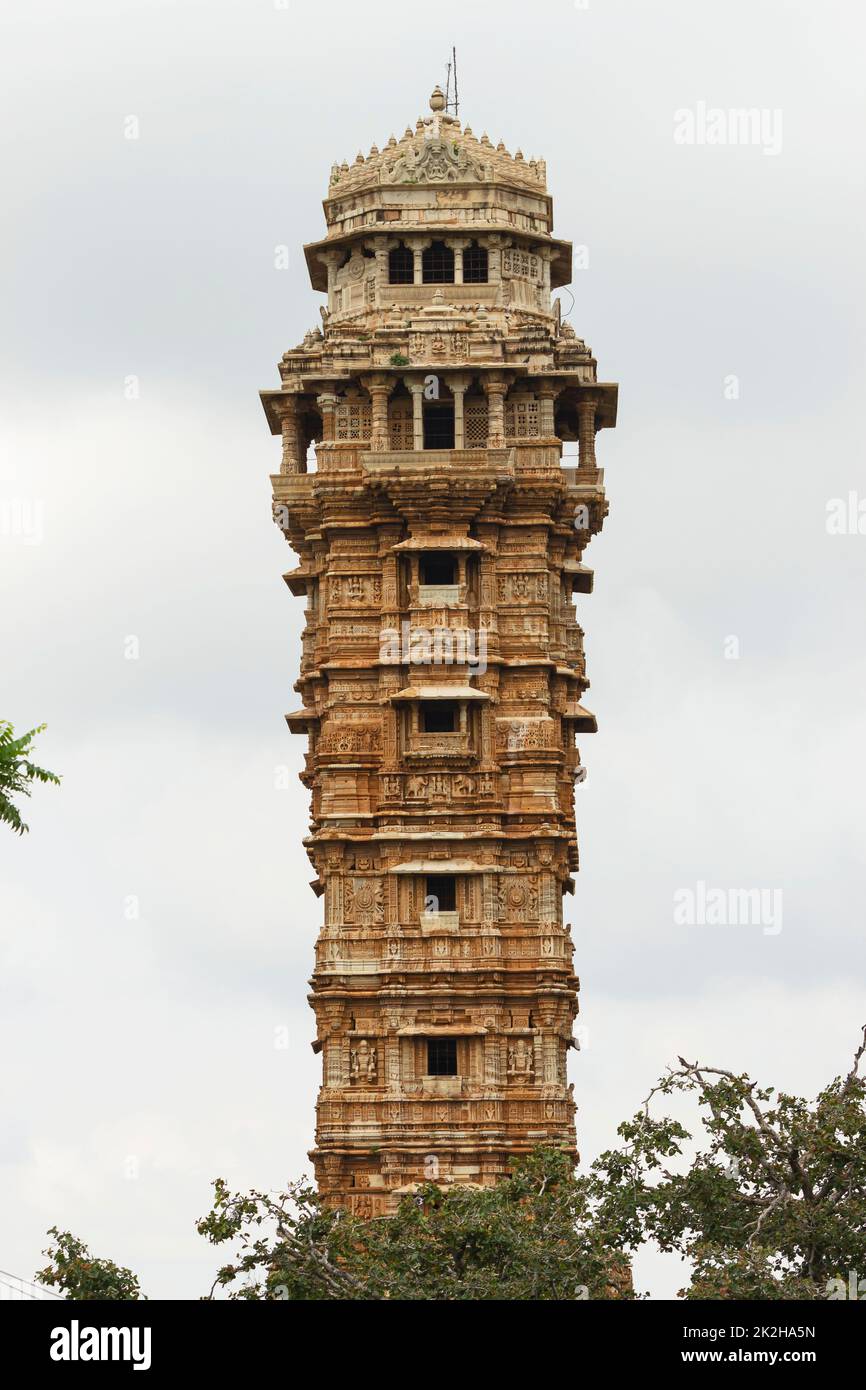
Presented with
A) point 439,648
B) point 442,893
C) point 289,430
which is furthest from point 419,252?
point 442,893

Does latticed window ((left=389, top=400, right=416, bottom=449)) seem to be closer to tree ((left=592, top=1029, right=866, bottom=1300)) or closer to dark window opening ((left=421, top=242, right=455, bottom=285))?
dark window opening ((left=421, top=242, right=455, bottom=285))

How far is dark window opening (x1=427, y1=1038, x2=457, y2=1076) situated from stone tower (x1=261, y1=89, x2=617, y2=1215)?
0.08 m

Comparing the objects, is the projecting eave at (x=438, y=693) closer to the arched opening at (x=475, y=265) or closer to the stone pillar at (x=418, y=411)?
the stone pillar at (x=418, y=411)

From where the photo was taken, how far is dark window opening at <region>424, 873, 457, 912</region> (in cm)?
7425

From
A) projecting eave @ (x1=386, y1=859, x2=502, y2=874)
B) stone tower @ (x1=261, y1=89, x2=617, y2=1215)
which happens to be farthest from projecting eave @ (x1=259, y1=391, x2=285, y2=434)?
projecting eave @ (x1=386, y1=859, x2=502, y2=874)

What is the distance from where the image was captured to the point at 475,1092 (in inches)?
2852

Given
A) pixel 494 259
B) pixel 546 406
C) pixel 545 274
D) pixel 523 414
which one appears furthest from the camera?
pixel 545 274

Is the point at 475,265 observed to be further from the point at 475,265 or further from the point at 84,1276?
the point at 84,1276

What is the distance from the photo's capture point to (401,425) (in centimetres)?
7712

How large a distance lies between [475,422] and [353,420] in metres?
3.01

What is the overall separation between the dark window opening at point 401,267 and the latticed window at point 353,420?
Result: 11.4 ft

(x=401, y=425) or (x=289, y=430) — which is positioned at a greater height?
(x=289, y=430)
